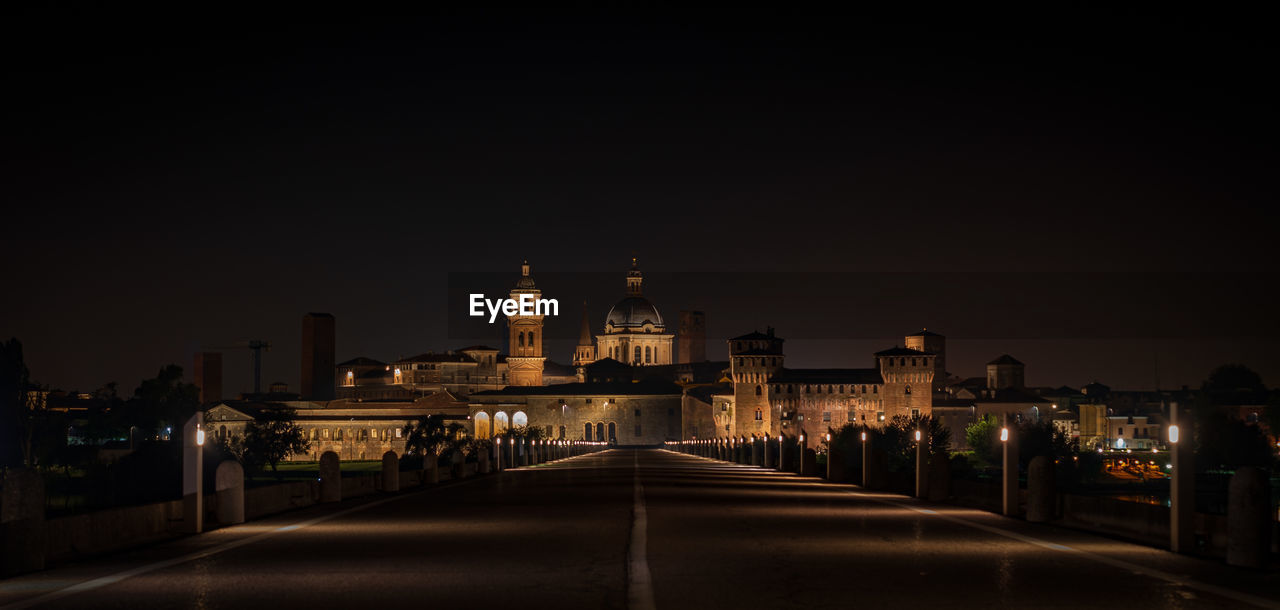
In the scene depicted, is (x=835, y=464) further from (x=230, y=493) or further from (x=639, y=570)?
(x=639, y=570)

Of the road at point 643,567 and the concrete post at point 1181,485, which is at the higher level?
the concrete post at point 1181,485

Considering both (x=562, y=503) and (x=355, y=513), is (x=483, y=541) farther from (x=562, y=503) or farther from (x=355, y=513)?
(x=562, y=503)

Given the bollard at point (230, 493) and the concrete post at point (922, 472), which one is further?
the concrete post at point (922, 472)

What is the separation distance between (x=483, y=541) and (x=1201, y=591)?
915 centimetres

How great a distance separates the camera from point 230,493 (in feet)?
78.0

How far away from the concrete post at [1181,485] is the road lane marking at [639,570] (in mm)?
6468

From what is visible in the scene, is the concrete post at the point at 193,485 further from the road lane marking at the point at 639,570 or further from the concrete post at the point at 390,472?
the concrete post at the point at 390,472

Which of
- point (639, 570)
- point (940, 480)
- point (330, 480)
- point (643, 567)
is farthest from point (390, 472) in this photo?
point (639, 570)

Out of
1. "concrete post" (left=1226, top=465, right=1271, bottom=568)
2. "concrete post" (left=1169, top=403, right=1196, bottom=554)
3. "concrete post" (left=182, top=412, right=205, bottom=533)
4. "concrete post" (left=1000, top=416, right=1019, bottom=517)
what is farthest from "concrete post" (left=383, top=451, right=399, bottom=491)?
"concrete post" (left=1226, top=465, right=1271, bottom=568)

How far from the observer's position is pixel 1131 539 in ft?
66.2

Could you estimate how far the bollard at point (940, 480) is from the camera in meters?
31.6

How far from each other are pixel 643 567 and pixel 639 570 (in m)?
0.32

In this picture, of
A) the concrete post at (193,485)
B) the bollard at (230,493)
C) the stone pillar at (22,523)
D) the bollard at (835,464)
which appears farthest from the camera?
the bollard at (835,464)

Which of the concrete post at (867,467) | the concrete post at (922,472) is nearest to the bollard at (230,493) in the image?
the concrete post at (922,472)
